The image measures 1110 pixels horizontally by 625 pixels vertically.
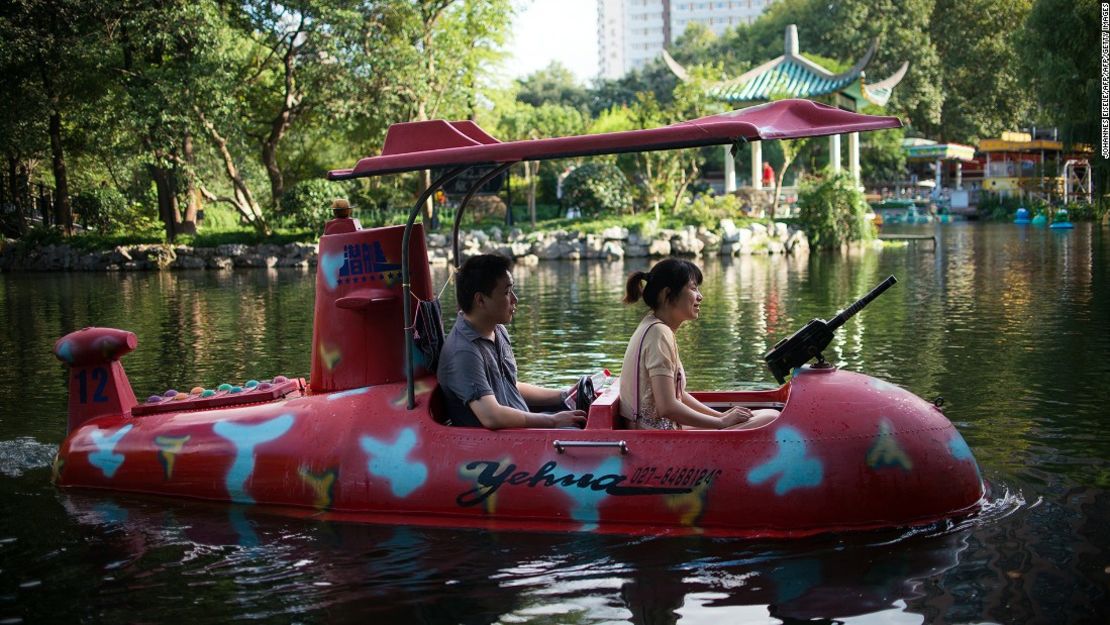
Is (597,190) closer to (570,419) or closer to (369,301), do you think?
(369,301)

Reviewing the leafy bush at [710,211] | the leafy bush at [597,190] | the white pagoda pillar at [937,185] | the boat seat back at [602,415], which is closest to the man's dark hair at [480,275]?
the boat seat back at [602,415]

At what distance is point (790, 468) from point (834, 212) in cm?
2721

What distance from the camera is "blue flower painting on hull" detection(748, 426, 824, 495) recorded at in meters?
5.42

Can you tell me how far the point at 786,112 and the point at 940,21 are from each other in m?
63.5

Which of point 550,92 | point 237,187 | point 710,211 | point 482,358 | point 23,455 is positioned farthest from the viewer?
point 550,92

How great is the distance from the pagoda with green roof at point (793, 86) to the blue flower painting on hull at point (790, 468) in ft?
110

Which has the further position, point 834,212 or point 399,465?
point 834,212

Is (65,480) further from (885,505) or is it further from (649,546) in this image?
→ (885,505)

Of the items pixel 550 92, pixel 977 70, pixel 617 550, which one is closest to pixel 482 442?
pixel 617 550

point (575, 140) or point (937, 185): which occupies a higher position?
point (937, 185)

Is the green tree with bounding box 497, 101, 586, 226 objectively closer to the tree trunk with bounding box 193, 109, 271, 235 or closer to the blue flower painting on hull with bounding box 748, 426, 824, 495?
the tree trunk with bounding box 193, 109, 271, 235

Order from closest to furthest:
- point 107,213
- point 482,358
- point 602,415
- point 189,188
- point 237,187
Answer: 1. point 602,415
2. point 482,358
3. point 189,188
4. point 237,187
5. point 107,213

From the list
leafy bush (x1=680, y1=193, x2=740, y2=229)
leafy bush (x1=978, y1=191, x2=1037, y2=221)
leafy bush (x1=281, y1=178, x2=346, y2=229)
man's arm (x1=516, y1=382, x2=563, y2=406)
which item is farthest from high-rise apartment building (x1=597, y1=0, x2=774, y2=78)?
man's arm (x1=516, y1=382, x2=563, y2=406)

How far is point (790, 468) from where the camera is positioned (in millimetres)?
5422
